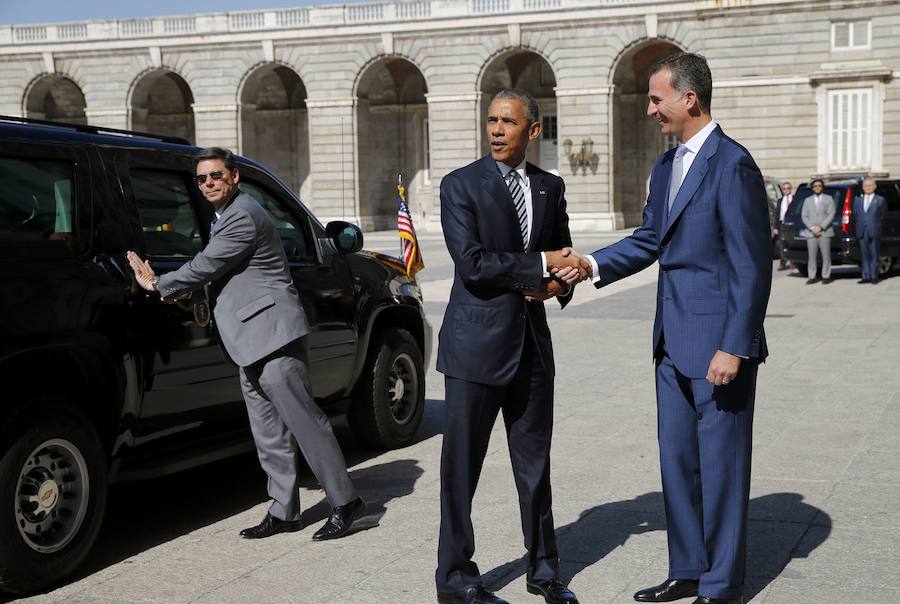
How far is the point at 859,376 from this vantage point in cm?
1052

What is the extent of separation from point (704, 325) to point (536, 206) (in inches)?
30.9

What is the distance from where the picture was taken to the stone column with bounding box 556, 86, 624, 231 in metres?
43.4

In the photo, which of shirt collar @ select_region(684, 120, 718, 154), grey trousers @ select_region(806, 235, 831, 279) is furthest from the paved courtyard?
grey trousers @ select_region(806, 235, 831, 279)

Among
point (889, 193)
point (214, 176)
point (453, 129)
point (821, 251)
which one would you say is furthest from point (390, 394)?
point (453, 129)

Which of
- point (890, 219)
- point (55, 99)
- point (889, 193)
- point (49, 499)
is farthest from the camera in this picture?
point (55, 99)

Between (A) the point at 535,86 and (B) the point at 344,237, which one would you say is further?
(A) the point at 535,86

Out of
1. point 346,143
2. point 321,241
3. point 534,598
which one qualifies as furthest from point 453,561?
point 346,143

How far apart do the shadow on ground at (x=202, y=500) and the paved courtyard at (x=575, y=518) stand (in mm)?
16

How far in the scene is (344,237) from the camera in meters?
7.07

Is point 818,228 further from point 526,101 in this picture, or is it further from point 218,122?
point 218,122

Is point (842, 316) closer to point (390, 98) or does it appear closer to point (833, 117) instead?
point (833, 117)

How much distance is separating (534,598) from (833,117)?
37971 millimetres

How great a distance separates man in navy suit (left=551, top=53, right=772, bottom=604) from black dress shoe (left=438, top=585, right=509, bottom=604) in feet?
1.91

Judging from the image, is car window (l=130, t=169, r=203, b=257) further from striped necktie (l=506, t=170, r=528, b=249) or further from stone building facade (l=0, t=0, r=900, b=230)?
stone building facade (l=0, t=0, r=900, b=230)
